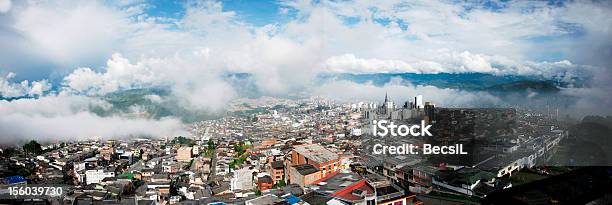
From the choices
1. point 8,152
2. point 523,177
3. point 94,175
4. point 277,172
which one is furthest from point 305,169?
point 8,152

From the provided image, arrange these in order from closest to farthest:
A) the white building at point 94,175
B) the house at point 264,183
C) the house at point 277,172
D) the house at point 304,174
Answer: the house at point 304,174 < the house at point 264,183 < the house at point 277,172 < the white building at point 94,175

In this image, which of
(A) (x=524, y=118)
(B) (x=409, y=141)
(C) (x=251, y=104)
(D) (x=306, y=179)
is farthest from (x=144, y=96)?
(A) (x=524, y=118)

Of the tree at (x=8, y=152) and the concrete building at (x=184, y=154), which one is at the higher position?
the tree at (x=8, y=152)

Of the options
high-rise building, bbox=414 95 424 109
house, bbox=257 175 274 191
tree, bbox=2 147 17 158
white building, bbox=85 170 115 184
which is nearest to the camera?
high-rise building, bbox=414 95 424 109

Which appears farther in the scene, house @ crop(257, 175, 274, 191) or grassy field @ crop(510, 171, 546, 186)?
house @ crop(257, 175, 274, 191)

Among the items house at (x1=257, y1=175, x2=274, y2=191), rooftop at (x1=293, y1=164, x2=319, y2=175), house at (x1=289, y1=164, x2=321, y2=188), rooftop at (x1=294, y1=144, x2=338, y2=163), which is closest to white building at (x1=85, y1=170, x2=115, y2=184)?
house at (x1=257, y1=175, x2=274, y2=191)

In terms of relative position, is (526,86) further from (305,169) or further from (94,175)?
(94,175)

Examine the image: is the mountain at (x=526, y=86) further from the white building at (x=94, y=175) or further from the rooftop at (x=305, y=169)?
the white building at (x=94, y=175)

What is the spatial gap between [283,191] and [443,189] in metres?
2.07

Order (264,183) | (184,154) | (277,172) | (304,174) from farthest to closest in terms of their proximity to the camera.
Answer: (184,154), (277,172), (264,183), (304,174)

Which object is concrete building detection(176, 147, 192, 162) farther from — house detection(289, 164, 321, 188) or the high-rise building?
the high-rise building

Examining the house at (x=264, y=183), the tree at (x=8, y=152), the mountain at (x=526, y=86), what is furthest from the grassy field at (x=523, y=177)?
the tree at (x=8, y=152)

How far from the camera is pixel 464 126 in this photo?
16.2 feet

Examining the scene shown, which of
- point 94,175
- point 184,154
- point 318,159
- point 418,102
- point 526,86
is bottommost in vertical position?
point 94,175
